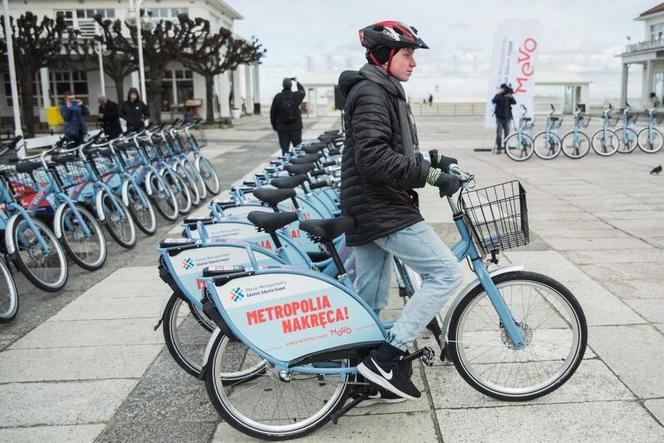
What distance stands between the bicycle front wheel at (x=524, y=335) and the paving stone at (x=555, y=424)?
5.1 inches

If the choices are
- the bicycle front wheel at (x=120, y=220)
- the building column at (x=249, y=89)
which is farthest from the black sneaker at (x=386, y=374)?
the building column at (x=249, y=89)

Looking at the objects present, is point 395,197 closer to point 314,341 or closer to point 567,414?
point 314,341

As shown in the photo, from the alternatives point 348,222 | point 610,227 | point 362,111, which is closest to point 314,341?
point 348,222

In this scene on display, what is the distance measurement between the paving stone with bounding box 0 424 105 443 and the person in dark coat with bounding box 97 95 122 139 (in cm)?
1067

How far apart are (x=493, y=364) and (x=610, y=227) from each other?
15.1 feet

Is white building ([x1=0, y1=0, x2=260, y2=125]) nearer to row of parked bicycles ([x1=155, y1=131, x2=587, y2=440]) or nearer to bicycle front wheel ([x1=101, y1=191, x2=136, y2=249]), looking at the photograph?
bicycle front wheel ([x1=101, y1=191, x2=136, y2=249])

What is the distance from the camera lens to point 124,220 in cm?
711

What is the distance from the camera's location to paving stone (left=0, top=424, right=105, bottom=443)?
121 inches

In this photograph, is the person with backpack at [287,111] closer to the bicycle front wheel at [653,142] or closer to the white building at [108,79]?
the bicycle front wheel at [653,142]

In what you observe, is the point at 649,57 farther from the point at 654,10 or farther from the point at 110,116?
the point at 110,116

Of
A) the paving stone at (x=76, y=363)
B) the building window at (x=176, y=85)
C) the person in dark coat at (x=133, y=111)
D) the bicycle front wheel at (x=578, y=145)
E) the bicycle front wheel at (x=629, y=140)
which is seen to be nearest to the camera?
the paving stone at (x=76, y=363)

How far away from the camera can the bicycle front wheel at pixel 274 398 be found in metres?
2.90

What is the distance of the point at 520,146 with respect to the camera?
600 inches

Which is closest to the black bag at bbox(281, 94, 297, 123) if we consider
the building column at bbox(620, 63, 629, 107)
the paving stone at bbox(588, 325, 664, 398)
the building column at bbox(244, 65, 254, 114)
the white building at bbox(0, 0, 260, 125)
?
the paving stone at bbox(588, 325, 664, 398)
